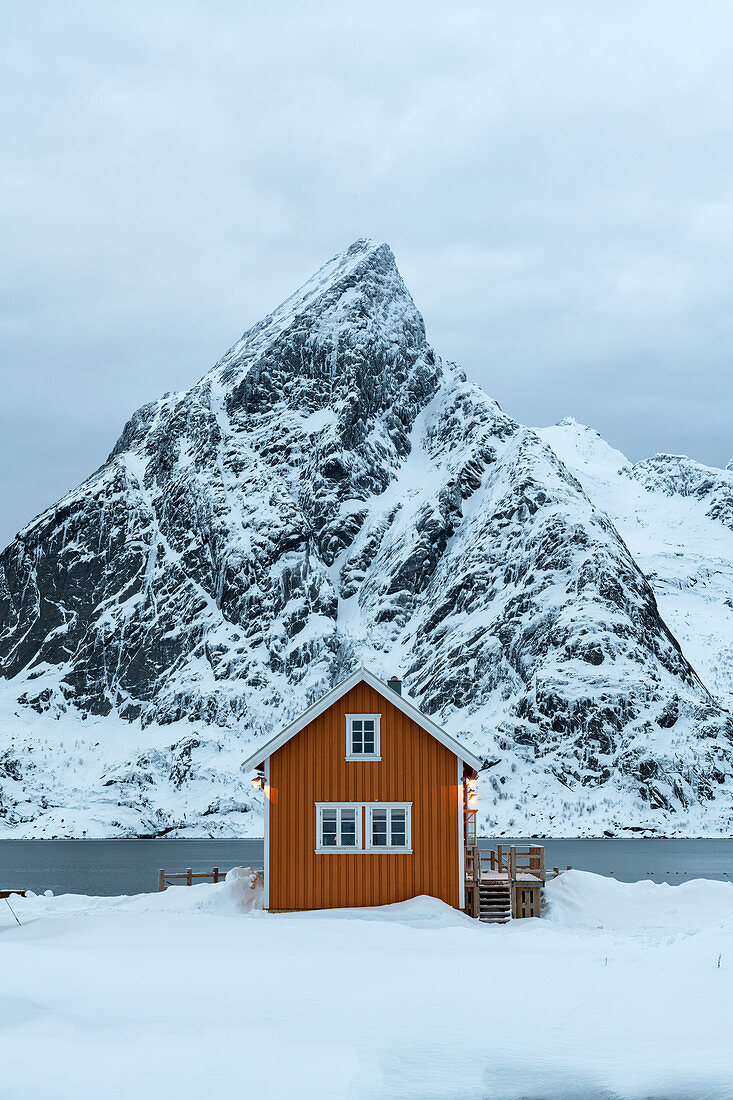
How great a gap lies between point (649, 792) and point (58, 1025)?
637ft

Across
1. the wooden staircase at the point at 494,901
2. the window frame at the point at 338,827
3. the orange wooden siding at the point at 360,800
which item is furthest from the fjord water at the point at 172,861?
the wooden staircase at the point at 494,901

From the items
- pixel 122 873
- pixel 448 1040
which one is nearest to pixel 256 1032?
pixel 448 1040

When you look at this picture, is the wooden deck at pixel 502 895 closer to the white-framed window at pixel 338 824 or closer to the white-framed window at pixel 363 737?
the white-framed window at pixel 338 824

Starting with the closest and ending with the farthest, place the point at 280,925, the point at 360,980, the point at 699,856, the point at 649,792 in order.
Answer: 1. the point at 360,980
2. the point at 280,925
3. the point at 699,856
4. the point at 649,792

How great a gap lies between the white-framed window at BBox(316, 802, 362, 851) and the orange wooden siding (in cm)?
22

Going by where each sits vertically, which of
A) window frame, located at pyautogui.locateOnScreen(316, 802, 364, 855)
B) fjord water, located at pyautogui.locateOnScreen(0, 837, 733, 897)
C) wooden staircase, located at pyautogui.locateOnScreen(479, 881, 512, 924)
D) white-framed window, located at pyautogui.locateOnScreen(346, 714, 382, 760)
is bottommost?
fjord water, located at pyautogui.locateOnScreen(0, 837, 733, 897)

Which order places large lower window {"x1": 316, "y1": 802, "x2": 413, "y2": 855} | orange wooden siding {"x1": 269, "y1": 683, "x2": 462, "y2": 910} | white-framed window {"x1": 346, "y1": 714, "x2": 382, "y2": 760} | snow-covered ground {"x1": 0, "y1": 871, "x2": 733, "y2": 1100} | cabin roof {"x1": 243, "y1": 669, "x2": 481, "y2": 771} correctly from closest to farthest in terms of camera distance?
snow-covered ground {"x1": 0, "y1": 871, "x2": 733, "y2": 1100} < orange wooden siding {"x1": 269, "y1": 683, "x2": 462, "y2": 910} < large lower window {"x1": 316, "y1": 802, "x2": 413, "y2": 855} < cabin roof {"x1": 243, "y1": 669, "x2": 481, "y2": 771} < white-framed window {"x1": 346, "y1": 714, "x2": 382, "y2": 760}

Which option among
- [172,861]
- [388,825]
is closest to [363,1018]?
[388,825]

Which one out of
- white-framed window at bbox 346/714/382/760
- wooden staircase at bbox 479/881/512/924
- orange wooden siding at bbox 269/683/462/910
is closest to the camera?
orange wooden siding at bbox 269/683/462/910

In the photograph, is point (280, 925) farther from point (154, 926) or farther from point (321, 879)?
point (321, 879)

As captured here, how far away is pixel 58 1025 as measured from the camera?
53.9ft

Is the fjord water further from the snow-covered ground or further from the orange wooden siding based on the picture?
the snow-covered ground

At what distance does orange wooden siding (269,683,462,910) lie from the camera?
3750 cm

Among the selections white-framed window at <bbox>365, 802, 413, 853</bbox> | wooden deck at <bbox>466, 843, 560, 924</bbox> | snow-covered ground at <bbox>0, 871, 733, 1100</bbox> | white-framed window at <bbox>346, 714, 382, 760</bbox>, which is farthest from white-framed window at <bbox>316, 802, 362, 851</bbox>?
snow-covered ground at <bbox>0, 871, 733, 1100</bbox>
